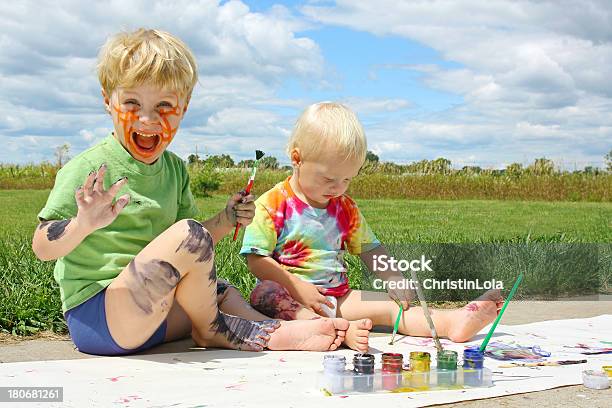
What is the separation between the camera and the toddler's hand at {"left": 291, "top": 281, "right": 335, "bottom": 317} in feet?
10.8

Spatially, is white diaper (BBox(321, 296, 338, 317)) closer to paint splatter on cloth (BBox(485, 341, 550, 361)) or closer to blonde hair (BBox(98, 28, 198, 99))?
paint splatter on cloth (BBox(485, 341, 550, 361))

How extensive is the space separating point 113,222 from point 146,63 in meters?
0.61

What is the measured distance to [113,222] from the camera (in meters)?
2.78

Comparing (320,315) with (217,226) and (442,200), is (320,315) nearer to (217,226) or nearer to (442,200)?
(217,226)

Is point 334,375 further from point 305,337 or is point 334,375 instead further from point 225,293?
point 225,293

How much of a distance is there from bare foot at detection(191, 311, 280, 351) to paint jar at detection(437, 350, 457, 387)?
75 cm

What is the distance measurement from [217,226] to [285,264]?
51 cm

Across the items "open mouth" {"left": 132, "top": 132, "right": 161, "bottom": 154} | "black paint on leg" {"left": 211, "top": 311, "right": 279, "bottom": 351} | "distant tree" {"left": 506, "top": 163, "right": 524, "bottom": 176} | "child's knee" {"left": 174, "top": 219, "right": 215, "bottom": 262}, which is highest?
"distant tree" {"left": 506, "top": 163, "right": 524, "bottom": 176}

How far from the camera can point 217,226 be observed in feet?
9.87

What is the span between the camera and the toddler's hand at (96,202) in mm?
2322

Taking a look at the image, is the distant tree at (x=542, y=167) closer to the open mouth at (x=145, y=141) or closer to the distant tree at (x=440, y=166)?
the distant tree at (x=440, y=166)

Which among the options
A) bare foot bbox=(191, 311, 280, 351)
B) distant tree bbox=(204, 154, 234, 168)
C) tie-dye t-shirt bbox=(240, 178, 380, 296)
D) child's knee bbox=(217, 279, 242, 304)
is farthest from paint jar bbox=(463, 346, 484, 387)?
distant tree bbox=(204, 154, 234, 168)

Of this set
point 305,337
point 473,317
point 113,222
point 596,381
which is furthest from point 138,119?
point 596,381

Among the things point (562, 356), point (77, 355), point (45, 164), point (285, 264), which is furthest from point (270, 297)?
point (45, 164)
